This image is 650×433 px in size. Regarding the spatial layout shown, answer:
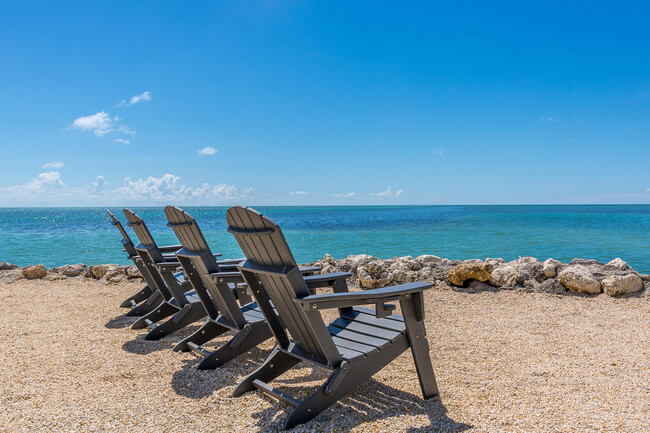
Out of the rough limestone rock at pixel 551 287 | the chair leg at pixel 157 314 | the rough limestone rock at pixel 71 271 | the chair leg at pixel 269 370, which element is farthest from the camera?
the rough limestone rock at pixel 71 271

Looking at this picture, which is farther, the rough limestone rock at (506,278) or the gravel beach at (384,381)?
the rough limestone rock at (506,278)

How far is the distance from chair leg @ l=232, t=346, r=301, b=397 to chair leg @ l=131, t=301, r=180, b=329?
1.90 metres

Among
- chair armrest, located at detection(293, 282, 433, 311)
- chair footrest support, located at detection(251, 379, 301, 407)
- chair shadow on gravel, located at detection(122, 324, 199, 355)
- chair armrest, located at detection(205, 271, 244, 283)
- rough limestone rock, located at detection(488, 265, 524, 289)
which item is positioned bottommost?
chair shadow on gravel, located at detection(122, 324, 199, 355)

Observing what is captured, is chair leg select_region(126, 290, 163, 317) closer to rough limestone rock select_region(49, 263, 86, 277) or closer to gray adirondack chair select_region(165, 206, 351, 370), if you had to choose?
gray adirondack chair select_region(165, 206, 351, 370)

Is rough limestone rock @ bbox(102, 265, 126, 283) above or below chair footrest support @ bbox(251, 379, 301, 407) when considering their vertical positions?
below

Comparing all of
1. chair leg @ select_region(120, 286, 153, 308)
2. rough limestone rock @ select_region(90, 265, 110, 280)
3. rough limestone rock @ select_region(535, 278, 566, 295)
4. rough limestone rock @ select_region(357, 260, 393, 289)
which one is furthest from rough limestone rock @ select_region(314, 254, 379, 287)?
rough limestone rock @ select_region(90, 265, 110, 280)

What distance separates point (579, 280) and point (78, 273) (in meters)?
8.04

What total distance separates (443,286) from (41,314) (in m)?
5.19

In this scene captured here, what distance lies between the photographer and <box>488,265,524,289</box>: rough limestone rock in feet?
Answer: 19.3

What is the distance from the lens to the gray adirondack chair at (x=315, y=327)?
223cm

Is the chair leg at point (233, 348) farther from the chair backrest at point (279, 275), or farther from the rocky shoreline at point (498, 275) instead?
the rocky shoreline at point (498, 275)

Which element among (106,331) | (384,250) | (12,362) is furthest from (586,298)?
(384,250)

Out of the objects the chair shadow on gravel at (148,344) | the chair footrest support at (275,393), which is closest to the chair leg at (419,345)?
the chair footrest support at (275,393)

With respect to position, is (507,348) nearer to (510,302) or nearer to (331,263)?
(510,302)
